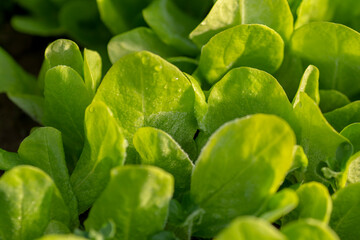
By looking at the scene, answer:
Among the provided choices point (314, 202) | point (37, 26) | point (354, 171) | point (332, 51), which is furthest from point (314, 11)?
point (37, 26)

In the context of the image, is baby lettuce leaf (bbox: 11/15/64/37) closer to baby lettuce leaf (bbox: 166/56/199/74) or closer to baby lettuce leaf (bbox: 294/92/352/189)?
baby lettuce leaf (bbox: 166/56/199/74)

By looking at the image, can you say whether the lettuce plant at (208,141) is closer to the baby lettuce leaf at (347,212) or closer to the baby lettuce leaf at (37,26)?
the baby lettuce leaf at (347,212)

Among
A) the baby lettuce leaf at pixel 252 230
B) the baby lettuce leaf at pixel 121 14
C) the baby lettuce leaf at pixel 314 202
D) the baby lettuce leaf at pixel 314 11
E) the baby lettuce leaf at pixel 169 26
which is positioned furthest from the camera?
the baby lettuce leaf at pixel 121 14

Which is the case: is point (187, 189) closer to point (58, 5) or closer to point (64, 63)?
point (64, 63)

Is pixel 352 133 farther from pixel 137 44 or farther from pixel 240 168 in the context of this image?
pixel 137 44

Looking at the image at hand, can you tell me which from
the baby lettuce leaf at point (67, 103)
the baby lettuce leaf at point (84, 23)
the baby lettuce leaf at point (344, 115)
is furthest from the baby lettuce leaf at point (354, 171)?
the baby lettuce leaf at point (84, 23)

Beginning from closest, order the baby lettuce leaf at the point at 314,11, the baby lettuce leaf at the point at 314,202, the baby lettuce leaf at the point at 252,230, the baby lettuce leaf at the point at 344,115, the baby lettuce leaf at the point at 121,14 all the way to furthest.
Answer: the baby lettuce leaf at the point at 252,230
the baby lettuce leaf at the point at 314,202
the baby lettuce leaf at the point at 344,115
the baby lettuce leaf at the point at 314,11
the baby lettuce leaf at the point at 121,14

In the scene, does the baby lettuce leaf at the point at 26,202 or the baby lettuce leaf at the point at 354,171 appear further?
the baby lettuce leaf at the point at 354,171
